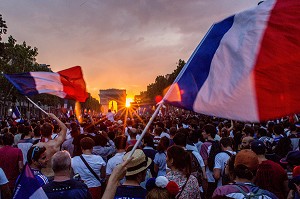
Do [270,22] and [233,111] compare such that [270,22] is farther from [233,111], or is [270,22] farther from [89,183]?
[89,183]

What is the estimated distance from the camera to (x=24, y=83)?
7824 millimetres

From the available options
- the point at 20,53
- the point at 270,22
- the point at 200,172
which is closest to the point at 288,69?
the point at 270,22

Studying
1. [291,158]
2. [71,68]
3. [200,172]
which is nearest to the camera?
[291,158]

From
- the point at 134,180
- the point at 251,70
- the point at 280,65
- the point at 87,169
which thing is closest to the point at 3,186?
the point at 87,169

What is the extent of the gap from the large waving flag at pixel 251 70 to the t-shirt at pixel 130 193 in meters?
1.14

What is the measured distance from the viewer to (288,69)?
125 inches

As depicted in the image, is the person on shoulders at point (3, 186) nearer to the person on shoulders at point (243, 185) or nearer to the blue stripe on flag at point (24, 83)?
the blue stripe on flag at point (24, 83)

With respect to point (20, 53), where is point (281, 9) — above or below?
below

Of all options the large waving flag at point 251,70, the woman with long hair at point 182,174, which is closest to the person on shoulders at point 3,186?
the woman with long hair at point 182,174

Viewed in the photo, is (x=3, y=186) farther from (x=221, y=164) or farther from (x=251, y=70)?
(x=251, y=70)

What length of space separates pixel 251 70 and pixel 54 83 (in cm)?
574

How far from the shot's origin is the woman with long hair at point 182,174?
172 inches

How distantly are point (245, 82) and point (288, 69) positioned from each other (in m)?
0.39

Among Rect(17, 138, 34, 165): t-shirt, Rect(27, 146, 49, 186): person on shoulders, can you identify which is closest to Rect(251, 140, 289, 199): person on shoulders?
Rect(27, 146, 49, 186): person on shoulders
